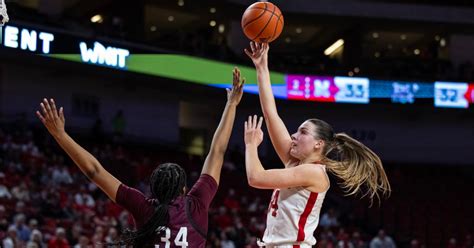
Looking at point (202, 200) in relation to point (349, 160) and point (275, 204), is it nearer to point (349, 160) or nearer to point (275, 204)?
point (275, 204)

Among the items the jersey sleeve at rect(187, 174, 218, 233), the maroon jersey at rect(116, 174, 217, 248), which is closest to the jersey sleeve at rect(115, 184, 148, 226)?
the maroon jersey at rect(116, 174, 217, 248)

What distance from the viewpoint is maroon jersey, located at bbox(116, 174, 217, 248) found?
325 centimetres

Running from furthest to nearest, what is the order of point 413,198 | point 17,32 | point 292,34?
1. point 292,34
2. point 413,198
3. point 17,32

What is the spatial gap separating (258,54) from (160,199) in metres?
1.44

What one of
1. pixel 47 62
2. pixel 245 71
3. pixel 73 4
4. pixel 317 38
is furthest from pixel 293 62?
pixel 47 62

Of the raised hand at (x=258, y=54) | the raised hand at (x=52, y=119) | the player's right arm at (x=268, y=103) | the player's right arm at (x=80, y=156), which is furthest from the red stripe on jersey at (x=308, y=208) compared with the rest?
the raised hand at (x=52, y=119)

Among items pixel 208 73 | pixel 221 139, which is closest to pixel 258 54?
pixel 221 139

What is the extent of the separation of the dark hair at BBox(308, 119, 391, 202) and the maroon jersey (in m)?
1.11

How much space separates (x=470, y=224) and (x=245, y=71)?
264 inches

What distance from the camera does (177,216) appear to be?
326 cm

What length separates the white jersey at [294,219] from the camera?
4.16 meters

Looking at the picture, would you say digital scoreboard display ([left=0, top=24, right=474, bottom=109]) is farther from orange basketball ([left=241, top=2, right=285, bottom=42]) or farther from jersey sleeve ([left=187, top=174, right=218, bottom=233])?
jersey sleeve ([left=187, top=174, right=218, bottom=233])

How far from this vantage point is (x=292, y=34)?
27.2 metres

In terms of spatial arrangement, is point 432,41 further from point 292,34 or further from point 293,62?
point 293,62
